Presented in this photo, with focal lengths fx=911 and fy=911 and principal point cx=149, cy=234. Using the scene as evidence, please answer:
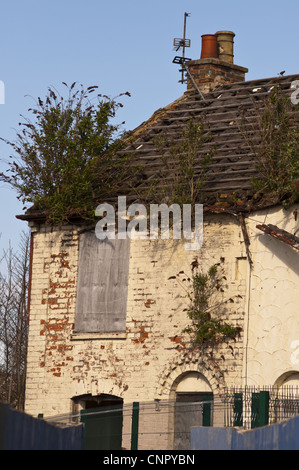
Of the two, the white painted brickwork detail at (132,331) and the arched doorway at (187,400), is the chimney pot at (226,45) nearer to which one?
the white painted brickwork detail at (132,331)

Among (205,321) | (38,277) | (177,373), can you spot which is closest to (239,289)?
(205,321)

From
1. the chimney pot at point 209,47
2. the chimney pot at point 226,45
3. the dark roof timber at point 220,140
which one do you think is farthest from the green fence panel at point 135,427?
the chimney pot at point 226,45

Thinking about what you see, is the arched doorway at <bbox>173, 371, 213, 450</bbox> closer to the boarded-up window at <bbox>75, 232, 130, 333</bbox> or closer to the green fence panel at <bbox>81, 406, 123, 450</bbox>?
the green fence panel at <bbox>81, 406, 123, 450</bbox>

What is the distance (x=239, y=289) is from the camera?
1788 cm

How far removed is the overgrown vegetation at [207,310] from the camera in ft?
58.3

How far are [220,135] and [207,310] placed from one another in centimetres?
430

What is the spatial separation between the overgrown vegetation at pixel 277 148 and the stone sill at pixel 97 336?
413 cm

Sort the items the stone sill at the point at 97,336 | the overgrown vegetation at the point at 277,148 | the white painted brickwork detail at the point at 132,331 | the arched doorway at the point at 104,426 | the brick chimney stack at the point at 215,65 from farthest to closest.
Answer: the brick chimney stack at the point at 215,65
the stone sill at the point at 97,336
the white painted brickwork detail at the point at 132,331
the overgrown vegetation at the point at 277,148
the arched doorway at the point at 104,426

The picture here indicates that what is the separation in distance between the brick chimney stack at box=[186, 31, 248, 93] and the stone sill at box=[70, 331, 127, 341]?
704 centimetres

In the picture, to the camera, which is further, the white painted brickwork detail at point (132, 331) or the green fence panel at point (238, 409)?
the white painted brickwork detail at point (132, 331)

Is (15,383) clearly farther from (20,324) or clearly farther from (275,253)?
(275,253)

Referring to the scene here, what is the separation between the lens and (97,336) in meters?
19.0

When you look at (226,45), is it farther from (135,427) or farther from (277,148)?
(135,427)
